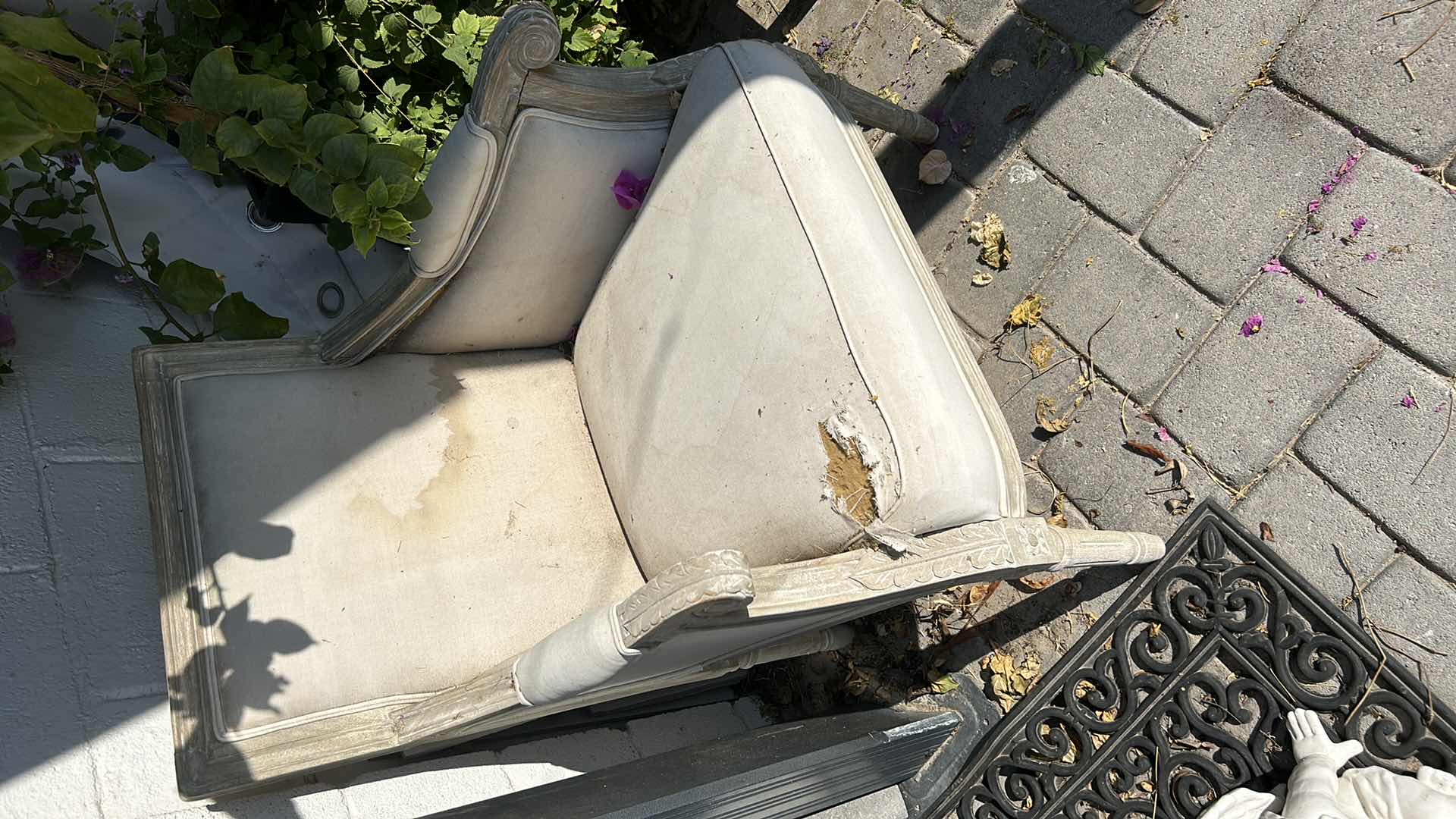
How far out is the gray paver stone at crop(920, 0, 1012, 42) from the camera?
6.06 ft

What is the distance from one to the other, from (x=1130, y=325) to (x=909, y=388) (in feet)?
2.82

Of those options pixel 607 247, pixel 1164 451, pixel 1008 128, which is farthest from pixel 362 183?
pixel 1164 451

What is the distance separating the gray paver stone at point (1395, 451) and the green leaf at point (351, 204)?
157cm

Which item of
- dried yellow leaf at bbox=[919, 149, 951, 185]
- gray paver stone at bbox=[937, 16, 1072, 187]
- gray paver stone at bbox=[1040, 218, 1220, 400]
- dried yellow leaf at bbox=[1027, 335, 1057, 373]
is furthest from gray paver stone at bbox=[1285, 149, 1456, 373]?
dried yellow leaf at bbox=[919, 149, 951, 185]

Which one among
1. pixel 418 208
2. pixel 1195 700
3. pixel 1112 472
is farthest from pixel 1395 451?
pixel 418 208

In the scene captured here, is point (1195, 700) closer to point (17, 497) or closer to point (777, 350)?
point (777, 350)

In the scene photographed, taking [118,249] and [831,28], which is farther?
[831,28]

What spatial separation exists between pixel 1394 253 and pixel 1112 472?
1.89ft

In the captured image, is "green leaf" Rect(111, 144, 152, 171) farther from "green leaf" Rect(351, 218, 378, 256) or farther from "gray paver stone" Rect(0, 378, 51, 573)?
"green leaf" Rect(351, 218, 378, 256)

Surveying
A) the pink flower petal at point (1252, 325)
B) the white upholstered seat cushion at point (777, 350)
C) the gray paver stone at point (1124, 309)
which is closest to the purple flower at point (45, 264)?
the white upholstered seat cushion at point (777, 350)

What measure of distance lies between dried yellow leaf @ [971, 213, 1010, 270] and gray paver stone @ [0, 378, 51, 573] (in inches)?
68.4

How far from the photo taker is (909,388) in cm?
100

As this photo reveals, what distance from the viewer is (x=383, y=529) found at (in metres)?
1.31

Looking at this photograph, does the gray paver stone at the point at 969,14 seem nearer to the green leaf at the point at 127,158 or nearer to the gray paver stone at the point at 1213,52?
the gray paver stone at the point at 1213,52
